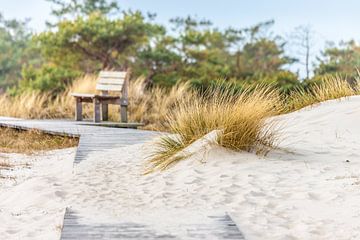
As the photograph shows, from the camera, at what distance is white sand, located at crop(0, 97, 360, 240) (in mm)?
3135

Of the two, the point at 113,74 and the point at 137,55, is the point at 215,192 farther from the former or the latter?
the point at 137,55

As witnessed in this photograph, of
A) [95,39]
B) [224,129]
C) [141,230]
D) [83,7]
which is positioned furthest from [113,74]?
[83,7]

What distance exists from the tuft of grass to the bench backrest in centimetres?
196

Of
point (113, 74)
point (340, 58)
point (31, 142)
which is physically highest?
point (340, 58)

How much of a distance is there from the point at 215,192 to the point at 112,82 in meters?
6.08

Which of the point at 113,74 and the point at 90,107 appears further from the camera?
the point at 90,107

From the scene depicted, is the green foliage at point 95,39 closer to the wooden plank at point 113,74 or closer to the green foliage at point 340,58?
the wooden plank at point 113,74

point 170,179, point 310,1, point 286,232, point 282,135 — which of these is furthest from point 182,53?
point 286,232

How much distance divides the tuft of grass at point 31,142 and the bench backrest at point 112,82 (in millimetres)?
1963

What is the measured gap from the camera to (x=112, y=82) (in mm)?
9633

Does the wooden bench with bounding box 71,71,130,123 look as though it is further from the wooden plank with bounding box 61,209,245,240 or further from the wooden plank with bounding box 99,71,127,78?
the wooden plank with bounding box 61,209,245,240

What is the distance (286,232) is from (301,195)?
27.6 inches

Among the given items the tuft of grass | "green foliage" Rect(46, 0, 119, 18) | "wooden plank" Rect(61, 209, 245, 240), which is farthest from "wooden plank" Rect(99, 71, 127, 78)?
"green foliage" Rect(46, 0, 119, 18)

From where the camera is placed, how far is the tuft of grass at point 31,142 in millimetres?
7012
